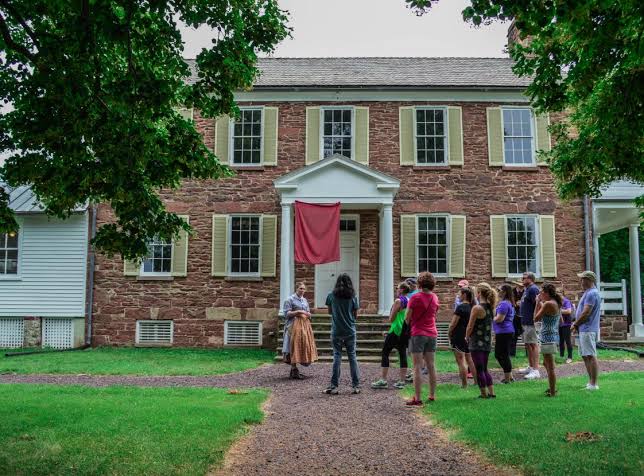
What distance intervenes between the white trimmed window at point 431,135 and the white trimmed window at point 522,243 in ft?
9.16

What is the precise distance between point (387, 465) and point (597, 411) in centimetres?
331

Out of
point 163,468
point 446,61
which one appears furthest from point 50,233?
point 163,468

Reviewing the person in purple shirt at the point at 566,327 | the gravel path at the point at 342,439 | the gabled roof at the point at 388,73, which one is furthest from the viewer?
the gabled roof at the point at 388,73

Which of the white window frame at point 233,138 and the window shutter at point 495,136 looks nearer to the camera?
the window shutter at point 495,136

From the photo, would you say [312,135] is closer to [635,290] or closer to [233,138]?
[233,138]

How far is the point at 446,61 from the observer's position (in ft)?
69.7

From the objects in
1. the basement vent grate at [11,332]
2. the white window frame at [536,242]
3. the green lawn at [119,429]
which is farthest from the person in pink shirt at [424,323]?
the basement vent grate at [11,332]

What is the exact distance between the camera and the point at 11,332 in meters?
18.8

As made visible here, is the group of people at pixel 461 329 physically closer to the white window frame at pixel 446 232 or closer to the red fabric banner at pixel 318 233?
the red fabric banner at pixel 318 233

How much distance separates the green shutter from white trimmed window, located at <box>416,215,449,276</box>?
1.75m

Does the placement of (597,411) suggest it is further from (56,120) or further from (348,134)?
(348,134)

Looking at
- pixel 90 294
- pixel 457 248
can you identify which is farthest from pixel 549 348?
pixel 90 294

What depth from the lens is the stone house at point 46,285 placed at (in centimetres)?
1853

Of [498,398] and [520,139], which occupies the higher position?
[520,139]
